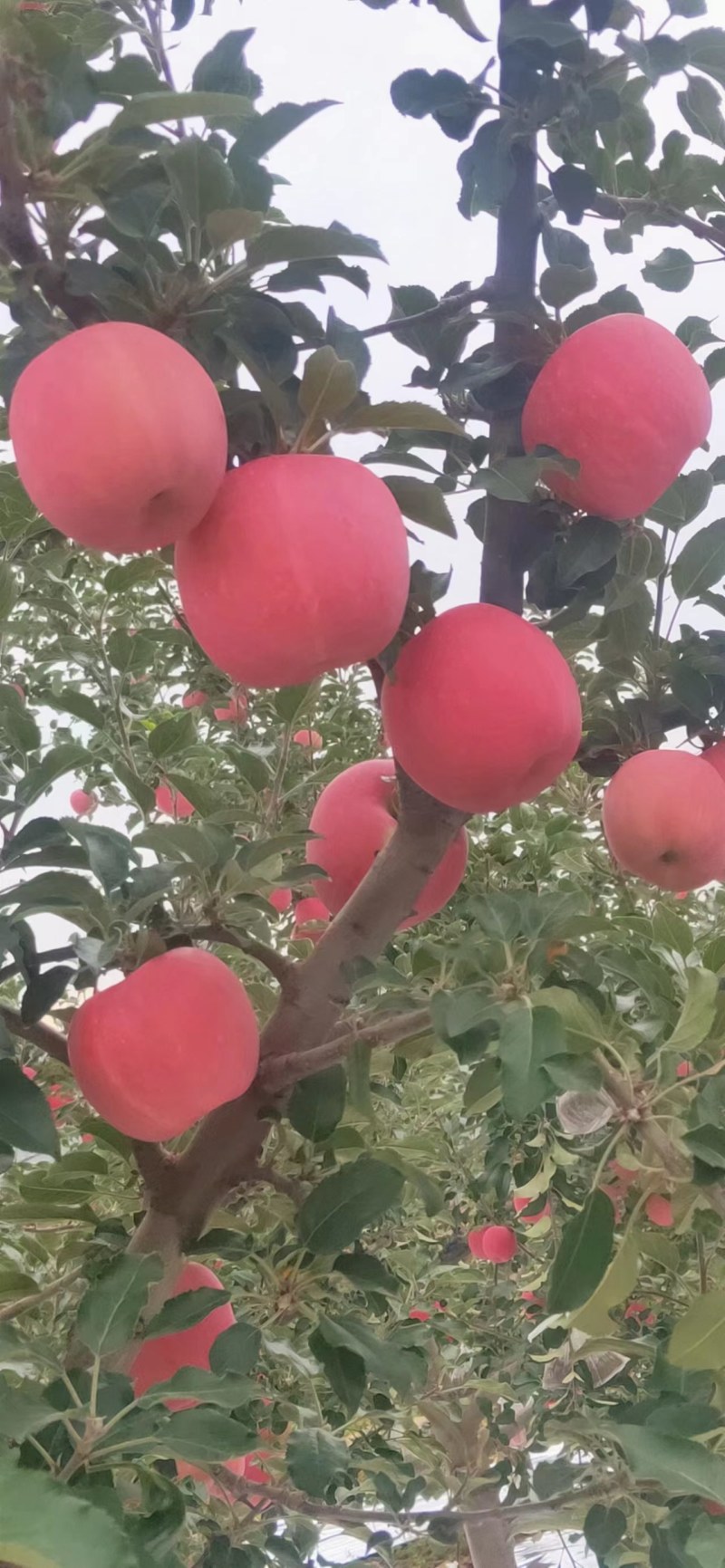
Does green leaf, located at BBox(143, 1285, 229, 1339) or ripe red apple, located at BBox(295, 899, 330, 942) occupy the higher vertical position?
green leaf, located at BBox(143, 1285, 229, 1339)

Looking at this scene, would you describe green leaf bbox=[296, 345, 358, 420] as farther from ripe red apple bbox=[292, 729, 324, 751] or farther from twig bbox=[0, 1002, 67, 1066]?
ripe red apple bbox=[292, 729, 324, 751]

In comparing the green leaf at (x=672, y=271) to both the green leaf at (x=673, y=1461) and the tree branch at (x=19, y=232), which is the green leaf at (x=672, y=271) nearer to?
the tree branch at (x=19, y=232)

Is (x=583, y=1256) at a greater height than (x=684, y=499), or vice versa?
(x=684, y=499)

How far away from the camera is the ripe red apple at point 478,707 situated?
551mm

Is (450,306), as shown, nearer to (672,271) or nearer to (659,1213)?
(672,271)

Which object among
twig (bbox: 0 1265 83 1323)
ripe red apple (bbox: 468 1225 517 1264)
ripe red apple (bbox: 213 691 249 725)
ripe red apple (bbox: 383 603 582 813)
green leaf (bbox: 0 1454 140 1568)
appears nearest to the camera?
green leaf (bbox: 0 1454 140 1568)

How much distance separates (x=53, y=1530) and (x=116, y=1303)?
0.18 meters

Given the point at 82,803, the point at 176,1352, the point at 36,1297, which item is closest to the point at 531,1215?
the point at 176,1352

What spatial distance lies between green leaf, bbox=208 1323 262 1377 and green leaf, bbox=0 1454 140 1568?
0.21m

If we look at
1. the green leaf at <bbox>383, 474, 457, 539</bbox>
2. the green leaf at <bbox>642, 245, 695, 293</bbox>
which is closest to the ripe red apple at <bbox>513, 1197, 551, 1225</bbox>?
the green leaf at <bbox>383, 474, 457, 539</bbox>

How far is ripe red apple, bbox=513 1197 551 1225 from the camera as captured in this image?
1.05 meters

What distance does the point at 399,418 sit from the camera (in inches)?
21.0

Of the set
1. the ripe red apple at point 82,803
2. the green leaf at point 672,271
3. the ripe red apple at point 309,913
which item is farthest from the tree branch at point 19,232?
the ripe red apple at point 82,803

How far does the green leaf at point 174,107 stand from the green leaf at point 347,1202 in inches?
22.3
